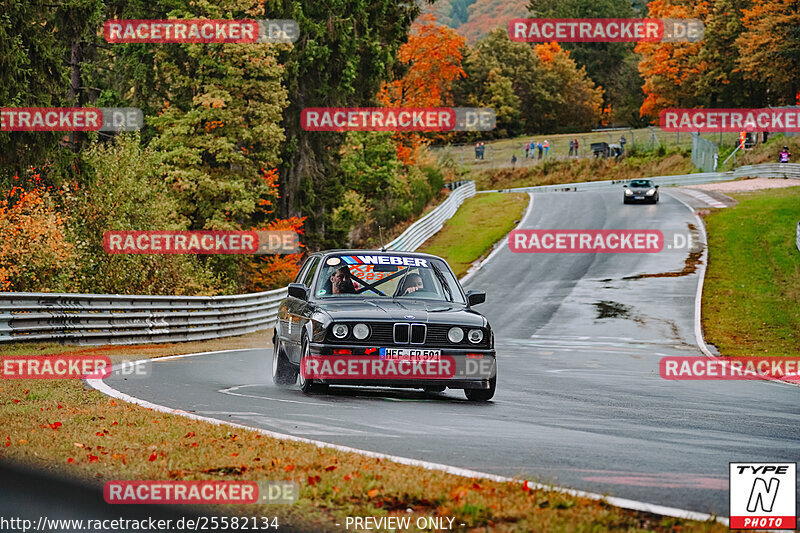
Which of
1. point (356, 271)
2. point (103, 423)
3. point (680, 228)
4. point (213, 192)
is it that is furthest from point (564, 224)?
point (103, 423)

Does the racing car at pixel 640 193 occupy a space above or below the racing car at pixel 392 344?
above

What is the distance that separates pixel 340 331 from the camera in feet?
35.3

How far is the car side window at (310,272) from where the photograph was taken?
12.8 m

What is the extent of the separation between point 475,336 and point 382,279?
5.68ft

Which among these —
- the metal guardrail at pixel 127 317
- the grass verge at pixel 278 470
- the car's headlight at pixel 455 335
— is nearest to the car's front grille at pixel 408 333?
the car's headlight at pixel 455 335

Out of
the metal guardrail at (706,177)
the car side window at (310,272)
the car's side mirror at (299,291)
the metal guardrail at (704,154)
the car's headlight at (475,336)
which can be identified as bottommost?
the car's headlight at (475,336)

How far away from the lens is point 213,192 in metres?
37.8

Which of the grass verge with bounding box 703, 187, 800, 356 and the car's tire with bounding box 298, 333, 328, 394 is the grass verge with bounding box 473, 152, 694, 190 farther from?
the car's tire with bounding box 298, 333, 328, 394

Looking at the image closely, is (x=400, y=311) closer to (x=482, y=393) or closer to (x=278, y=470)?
(x=482, y=393)

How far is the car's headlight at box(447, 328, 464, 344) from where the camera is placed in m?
10.9

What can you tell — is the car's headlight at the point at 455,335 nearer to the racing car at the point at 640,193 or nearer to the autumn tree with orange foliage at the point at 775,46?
the racing car at the point at 640,193

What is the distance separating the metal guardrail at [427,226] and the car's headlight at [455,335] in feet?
99.1

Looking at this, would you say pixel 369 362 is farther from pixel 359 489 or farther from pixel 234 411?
pixel 359 489

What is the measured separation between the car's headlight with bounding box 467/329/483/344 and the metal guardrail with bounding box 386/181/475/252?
30.1 meters
